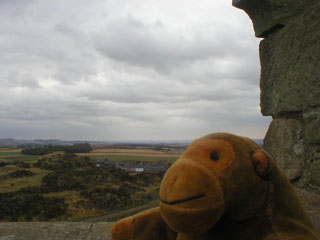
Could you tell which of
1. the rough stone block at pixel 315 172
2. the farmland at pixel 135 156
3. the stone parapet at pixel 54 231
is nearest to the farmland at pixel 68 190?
the stone parapet at pixel 54 231

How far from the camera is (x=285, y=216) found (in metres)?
0.98

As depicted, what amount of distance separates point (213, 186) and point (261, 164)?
22cm

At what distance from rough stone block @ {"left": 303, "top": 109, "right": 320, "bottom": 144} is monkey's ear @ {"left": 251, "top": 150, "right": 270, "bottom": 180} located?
2.93 feet

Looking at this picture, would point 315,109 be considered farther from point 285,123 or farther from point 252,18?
point 252,18

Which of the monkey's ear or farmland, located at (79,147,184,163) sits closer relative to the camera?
the monkey's ear

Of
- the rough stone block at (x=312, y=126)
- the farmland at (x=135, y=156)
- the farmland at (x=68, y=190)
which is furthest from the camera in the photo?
the farmland at (x=135, y=156)

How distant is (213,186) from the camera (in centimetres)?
92

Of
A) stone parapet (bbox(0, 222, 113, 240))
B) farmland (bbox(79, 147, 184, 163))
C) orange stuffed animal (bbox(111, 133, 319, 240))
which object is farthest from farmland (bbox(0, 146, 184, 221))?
farmland (bbox(79, 147, 184, 163))

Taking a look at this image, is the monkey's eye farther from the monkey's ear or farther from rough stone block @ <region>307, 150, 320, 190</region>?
rough stone block @ <region>307, 150, 320, 190</region>

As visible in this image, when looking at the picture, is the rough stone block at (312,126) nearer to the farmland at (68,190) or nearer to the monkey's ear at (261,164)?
the monkey's ear at (261,164)

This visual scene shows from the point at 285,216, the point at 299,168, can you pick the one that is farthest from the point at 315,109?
the point at 285,216

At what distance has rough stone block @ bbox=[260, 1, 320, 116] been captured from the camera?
1646 millimetres

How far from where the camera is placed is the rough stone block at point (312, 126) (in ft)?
5.33

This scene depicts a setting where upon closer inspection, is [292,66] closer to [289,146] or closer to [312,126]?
[312,126]
